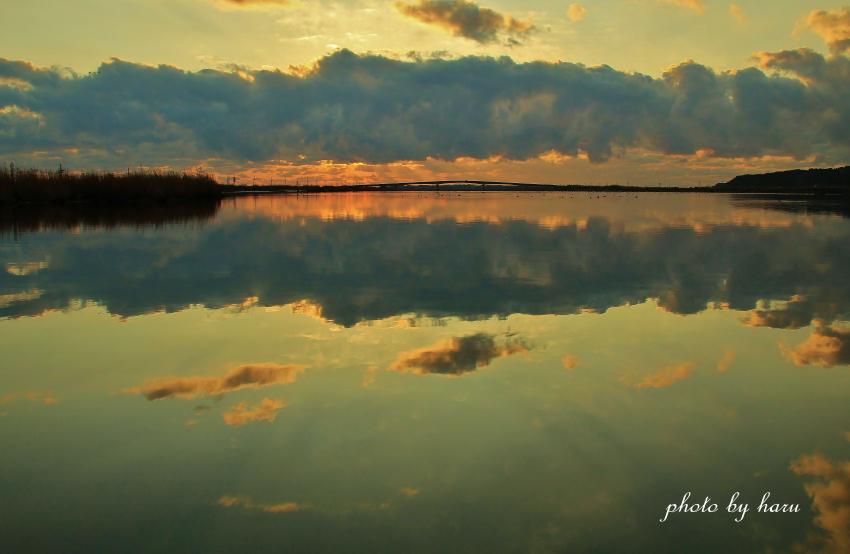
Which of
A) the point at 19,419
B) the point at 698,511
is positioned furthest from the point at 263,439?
the point at 698,511

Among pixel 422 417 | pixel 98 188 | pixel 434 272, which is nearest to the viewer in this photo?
pixel 422 417

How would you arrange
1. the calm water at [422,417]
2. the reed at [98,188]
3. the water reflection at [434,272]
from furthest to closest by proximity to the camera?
the reed at [98,188], the water reflection at [434,272], the calm water at [422,417]

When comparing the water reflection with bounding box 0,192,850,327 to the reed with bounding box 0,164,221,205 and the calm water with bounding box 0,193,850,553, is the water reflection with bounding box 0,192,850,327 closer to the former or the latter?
the calm water with bounding box 0,193,850,553

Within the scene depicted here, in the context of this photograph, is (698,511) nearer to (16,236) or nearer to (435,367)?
(435,367)

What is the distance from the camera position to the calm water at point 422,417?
4.71m

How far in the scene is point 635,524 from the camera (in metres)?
4.73

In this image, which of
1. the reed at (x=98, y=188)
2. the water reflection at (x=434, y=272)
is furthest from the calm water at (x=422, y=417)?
the reed at (x=98, y=188)

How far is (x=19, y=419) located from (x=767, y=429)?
7.71 m

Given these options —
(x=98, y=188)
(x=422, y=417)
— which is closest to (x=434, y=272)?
(x=422, y=417)

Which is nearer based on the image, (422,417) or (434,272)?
(422,417)

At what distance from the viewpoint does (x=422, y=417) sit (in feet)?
22.1

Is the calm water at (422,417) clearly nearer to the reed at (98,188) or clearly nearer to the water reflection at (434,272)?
the water reflection at (434,272)

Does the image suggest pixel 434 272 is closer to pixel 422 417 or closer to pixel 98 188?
pixel 422 417

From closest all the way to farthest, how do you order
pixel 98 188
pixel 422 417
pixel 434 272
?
pixel 422 417, pixel 434 272, pixel 98 188
